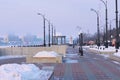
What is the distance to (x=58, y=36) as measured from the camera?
109 metres

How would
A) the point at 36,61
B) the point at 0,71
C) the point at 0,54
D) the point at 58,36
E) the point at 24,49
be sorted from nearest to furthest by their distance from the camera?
the point at 0,71, the point at 36,61, the point at 0,54, the point at 24,49, the point at 58,36

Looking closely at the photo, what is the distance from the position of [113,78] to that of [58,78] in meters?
2.62

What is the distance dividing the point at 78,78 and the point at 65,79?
777 millimetres

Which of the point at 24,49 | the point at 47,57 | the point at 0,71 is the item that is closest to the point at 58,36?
the point at 24,49

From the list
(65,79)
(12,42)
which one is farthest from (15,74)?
(12,42)

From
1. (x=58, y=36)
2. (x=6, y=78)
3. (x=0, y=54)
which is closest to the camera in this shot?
(x=6, y=78)

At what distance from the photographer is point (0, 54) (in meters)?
57.3

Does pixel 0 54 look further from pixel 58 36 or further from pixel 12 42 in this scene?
pixel 12 42

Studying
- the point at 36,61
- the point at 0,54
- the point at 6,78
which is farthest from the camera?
the point at 0,54

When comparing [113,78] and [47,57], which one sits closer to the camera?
[113,78]

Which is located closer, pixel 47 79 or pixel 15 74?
pixel 15 74

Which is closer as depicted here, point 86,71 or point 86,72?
point 86,72

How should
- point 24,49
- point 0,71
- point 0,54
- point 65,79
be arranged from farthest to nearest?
point 24,49, point 0,54, point 65,79, point 0,71

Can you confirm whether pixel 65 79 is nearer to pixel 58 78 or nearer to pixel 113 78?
pixel 58 78
